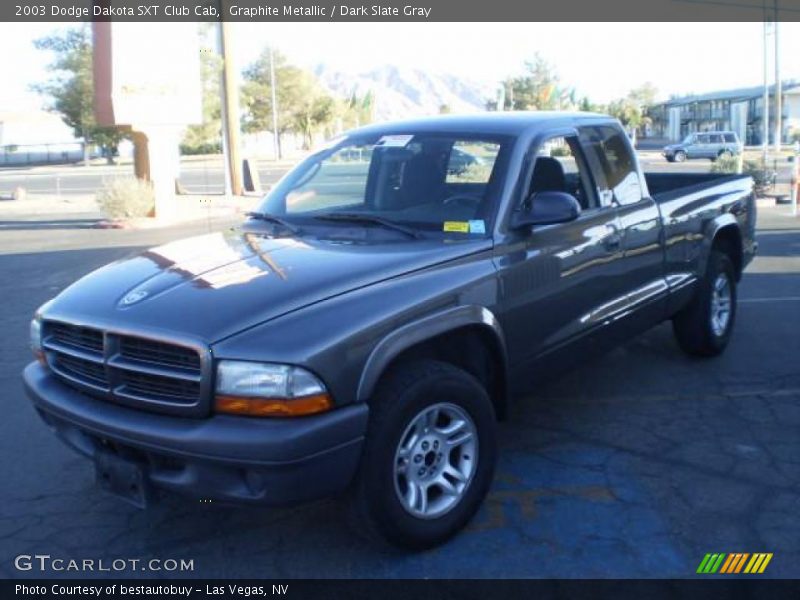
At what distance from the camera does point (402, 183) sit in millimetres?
4648

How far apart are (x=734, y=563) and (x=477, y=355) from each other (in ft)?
4.75

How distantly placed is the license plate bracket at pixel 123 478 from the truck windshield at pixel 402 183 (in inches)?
67.6

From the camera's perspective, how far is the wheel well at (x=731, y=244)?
6.54m

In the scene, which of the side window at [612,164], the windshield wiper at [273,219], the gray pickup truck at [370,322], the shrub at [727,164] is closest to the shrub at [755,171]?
the shrub at [727,164]

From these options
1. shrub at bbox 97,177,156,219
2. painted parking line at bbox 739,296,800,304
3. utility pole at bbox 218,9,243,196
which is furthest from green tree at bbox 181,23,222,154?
painted parking line at bbox 739,296,800,304

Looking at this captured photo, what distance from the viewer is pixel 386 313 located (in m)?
3.38

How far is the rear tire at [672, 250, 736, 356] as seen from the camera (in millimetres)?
6180

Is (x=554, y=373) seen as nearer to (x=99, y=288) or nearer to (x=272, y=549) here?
(x=272, y=549)

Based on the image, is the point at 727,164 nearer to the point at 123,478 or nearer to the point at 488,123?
the point at 488,123

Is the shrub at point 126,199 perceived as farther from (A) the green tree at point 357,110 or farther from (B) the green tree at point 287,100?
(B) the green tree at point 287,100

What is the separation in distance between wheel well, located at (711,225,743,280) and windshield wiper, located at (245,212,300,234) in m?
3.58

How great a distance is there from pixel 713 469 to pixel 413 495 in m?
1.88
